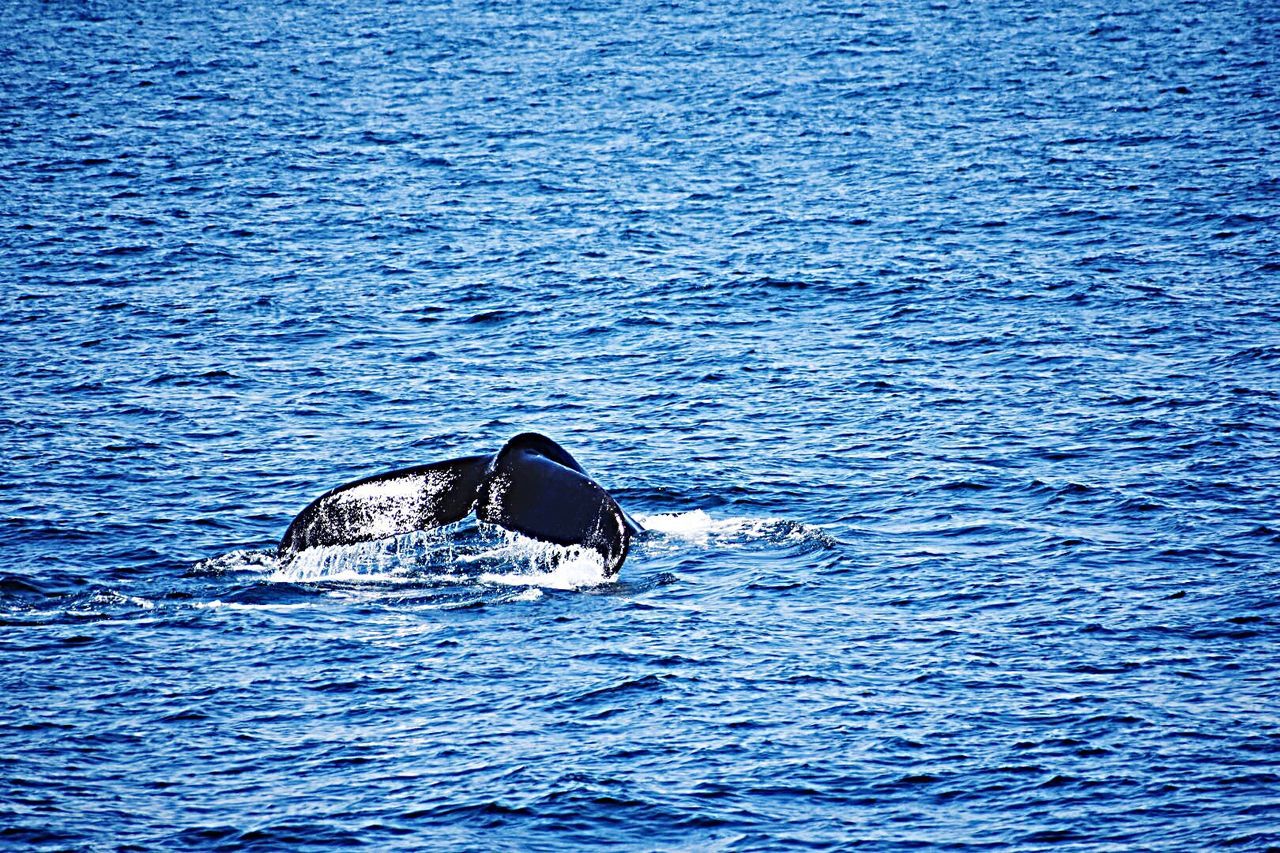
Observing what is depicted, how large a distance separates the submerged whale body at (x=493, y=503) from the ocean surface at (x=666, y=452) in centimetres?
92

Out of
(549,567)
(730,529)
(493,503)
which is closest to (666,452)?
(730,529)

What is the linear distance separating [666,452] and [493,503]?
637cm

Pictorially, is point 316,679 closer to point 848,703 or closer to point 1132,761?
point 848,703

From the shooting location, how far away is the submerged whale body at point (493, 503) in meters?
16.8

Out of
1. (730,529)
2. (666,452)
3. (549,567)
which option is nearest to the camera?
(549,567)

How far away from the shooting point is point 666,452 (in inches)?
907

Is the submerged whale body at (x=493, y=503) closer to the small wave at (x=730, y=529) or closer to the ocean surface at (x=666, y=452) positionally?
the ocean surface at (x=666, y=452)

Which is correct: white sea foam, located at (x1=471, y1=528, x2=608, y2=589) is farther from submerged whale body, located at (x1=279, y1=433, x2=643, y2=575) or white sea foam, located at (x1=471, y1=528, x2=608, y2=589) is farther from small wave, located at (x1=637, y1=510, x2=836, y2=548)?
small wave, located at (x1=637, y1=510, x2=836, y2=548)

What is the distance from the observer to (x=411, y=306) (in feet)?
102

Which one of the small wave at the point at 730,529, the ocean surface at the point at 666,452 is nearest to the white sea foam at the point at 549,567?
the ocean surface at the point at 666,452

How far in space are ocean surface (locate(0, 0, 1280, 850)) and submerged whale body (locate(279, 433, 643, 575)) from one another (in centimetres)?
92

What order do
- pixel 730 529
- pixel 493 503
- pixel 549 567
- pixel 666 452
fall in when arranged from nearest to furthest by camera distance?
pixel 493 503 → pixel 549 567 → pixel 730 529 → pixel 666 452

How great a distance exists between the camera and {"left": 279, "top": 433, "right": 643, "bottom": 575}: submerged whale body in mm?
16781

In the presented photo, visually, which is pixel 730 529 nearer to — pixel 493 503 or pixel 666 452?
pixel 666 452
